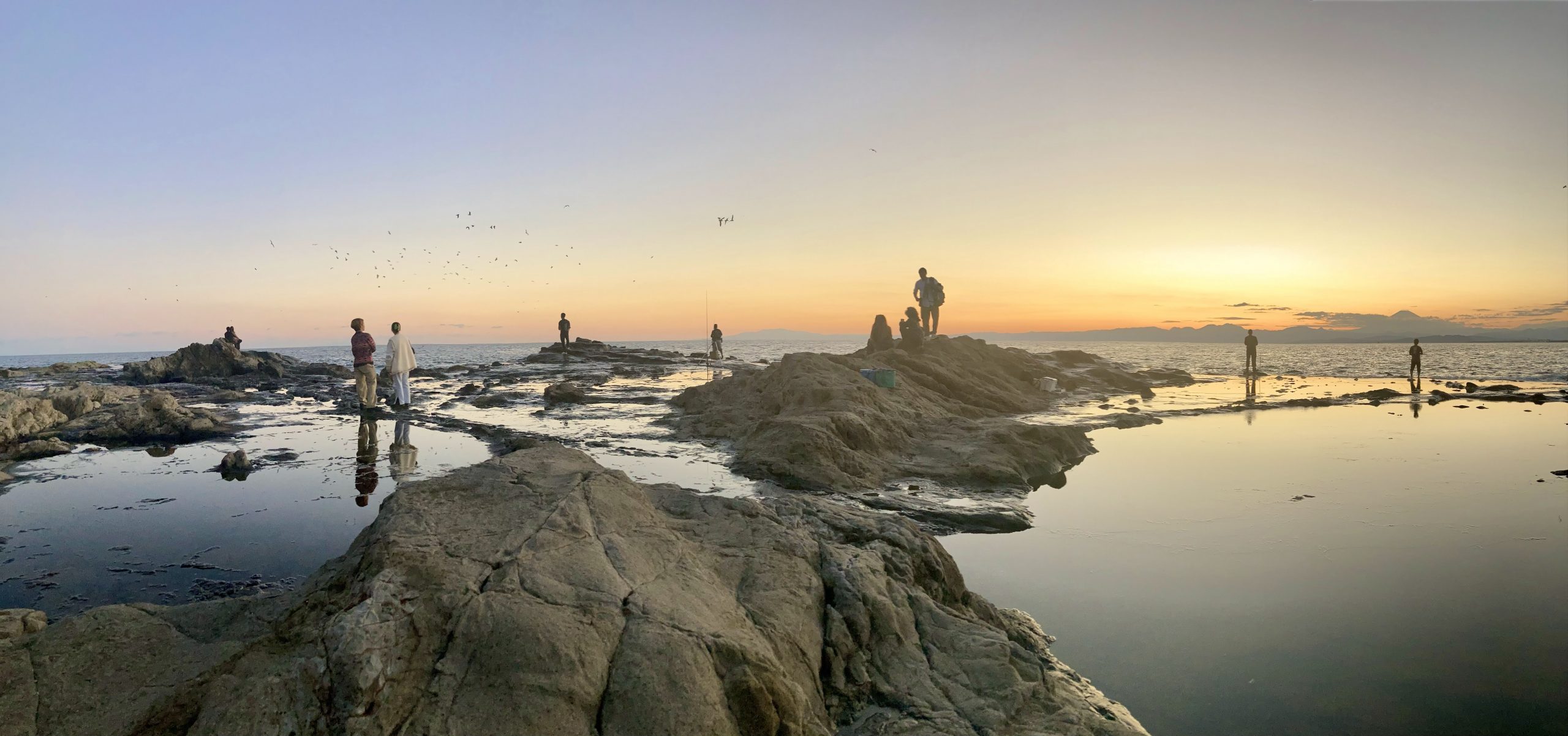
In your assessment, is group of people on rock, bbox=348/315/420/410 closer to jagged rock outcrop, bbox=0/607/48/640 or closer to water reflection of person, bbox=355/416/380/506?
water reflection of person, bbox=355/416/380/506

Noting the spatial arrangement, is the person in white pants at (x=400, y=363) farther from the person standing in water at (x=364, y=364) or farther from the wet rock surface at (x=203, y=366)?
the wet rock surface at (x=203, y=366)

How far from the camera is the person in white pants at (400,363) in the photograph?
1728cm

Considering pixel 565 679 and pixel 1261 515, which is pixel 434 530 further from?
pixel 1261 515

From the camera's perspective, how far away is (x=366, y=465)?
10.6m

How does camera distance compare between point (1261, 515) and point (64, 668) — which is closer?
point (64, 668)

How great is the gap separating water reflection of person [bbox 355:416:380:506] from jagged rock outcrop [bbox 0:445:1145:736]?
452 cm

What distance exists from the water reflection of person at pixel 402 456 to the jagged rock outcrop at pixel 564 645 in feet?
18.9

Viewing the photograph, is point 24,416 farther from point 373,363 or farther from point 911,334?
point 911,334

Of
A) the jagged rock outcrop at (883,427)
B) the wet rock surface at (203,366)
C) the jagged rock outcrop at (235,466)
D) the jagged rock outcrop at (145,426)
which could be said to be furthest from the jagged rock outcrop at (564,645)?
the wet rock surface at (203,366)

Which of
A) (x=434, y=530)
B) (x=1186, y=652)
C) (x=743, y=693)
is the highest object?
A: (x=434, y=530)

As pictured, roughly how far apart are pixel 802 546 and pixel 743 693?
5.27 feet

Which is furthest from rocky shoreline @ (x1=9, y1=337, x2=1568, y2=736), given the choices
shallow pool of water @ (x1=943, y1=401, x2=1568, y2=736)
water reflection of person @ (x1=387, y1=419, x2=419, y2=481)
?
water reflection of person @ (x1=387, y1=419, x2=419, y2=481)

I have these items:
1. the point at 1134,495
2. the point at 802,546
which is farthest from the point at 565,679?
the point at 1134,495

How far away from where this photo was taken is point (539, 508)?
15.6 feet
